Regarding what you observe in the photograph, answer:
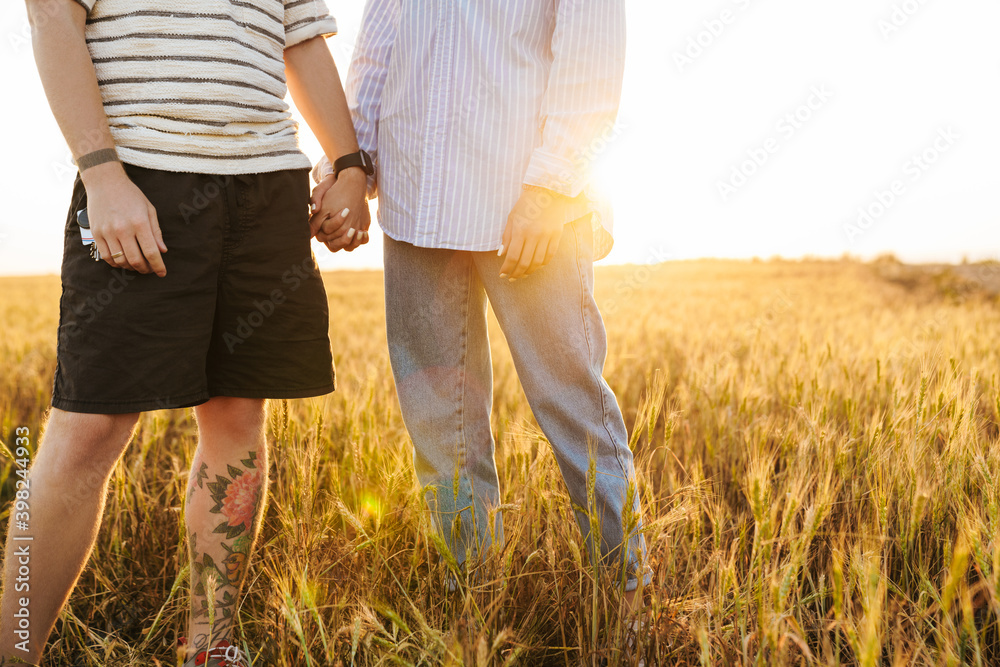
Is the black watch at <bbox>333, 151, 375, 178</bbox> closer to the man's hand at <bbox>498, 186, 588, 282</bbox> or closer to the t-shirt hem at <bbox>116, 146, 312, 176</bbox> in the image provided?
the t-shirt hem at <bbox>116, 146, 312, 176</bbox>

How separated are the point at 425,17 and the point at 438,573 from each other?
1.27 m

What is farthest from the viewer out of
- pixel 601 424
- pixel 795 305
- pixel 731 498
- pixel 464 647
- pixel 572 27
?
pixel 795 305

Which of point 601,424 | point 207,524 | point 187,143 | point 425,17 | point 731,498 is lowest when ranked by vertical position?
point 731,498

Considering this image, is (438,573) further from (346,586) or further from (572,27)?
(572,27)

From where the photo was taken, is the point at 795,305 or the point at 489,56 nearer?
the point at 489,56

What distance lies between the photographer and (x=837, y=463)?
1.56m

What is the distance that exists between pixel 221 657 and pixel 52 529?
1.28 ft

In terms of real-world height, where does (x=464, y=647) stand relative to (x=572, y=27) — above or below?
below

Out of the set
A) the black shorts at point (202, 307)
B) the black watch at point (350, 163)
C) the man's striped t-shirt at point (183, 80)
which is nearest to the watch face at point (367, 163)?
A: the black watch at point (350, 163)

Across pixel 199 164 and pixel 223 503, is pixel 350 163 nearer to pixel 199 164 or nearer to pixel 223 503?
pixel 199 164

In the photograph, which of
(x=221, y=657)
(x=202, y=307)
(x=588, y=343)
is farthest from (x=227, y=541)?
(x=588, y=343)

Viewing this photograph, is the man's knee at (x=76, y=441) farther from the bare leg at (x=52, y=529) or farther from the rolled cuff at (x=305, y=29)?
the rolled cuff at (x=305, y=29)

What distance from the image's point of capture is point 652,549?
1443 mm

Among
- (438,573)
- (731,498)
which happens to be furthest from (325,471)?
(731,498)
